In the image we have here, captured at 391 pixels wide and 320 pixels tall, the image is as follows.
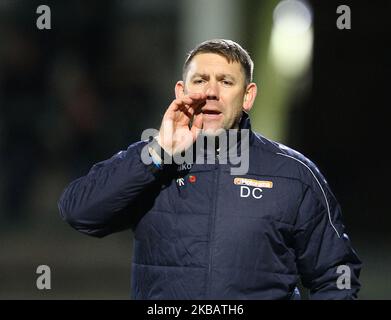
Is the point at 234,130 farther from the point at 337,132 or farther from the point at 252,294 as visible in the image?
the point at 337,132

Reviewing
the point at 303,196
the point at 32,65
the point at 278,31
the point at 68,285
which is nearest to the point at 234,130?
the point at 303,196

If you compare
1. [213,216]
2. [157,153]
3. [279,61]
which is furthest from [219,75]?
[279,61]

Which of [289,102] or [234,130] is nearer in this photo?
[234,130]

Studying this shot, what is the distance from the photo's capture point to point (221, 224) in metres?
3.61

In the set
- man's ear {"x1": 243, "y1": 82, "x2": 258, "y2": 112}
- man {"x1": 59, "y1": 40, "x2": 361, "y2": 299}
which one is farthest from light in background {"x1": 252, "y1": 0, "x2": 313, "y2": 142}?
man {"x1": 59, "y1": 40, "x2": 361, "y2": 299}

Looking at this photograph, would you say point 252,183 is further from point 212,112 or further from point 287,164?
point 212,112

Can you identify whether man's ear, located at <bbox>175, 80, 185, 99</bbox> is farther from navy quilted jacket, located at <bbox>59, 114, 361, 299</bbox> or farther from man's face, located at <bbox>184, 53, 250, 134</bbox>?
navy quilted jacket, located at <bbox>59, 114, 361, 299</bbox>

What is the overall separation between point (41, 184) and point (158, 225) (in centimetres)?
579

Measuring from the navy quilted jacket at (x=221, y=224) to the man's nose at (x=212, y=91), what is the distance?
0.29 m

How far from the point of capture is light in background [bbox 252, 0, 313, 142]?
8627mm

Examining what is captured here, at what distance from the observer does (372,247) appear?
29.0 feet

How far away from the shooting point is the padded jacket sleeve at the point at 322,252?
3.67 m

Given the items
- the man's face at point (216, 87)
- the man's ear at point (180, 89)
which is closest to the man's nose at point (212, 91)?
the man's face at point (216, 87)

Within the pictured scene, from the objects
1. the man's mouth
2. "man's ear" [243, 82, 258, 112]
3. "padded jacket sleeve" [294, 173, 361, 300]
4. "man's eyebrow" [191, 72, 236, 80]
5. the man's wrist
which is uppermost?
"man's eyebrow" [191, 72, 236, 80]
